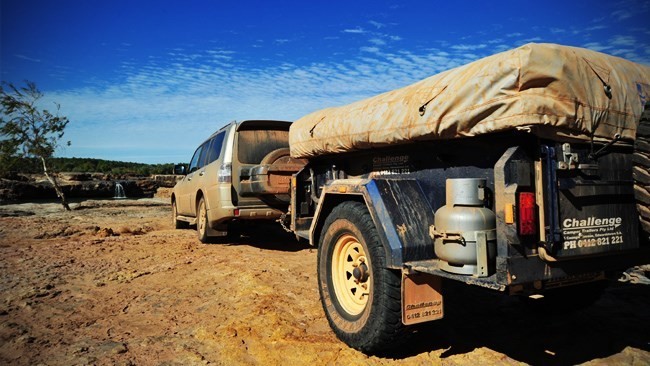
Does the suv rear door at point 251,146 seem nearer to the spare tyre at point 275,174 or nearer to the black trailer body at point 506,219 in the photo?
the spare tyre at point 275,174

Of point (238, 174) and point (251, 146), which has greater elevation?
point (251, 146)

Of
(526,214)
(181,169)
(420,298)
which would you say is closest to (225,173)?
(181,169)

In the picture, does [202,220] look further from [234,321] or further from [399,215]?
[399,215]

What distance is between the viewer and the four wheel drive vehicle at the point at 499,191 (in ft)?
7.53

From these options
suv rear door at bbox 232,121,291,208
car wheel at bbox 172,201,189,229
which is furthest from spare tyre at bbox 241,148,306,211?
car wheel at bbox 172,201,189,229

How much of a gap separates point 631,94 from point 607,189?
662mm

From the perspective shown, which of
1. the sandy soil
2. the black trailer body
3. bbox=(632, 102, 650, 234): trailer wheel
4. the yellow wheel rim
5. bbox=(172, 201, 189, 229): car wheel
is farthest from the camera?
bbox=(172, 201, 189, 229): car wheel

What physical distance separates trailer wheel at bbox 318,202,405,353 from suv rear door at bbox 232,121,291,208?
328cm

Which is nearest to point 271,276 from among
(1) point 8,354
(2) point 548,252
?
(1) point 8,354

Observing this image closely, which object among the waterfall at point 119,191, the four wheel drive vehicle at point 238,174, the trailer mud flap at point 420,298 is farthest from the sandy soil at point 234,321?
the waterfall at point 119,191

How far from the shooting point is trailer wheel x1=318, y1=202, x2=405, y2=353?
271cm

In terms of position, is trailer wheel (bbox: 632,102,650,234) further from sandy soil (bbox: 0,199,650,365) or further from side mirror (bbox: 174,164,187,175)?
side mirror (bbox: 174,164,187,175)

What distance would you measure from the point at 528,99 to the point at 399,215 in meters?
1.09

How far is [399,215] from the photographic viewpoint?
2811 mm
